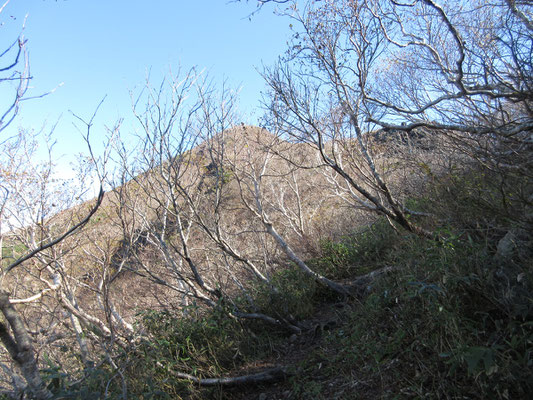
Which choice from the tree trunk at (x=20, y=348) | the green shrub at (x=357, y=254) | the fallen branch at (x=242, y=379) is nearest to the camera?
the tree trunk at (x=20, y=348)

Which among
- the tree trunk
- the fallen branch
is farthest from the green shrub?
the tree trunk

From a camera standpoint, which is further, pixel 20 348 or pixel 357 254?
pixel 357 254

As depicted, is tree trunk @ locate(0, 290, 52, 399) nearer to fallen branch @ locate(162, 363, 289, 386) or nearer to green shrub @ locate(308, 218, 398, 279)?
fallen branch @ locate(162, 363, 289, 386)

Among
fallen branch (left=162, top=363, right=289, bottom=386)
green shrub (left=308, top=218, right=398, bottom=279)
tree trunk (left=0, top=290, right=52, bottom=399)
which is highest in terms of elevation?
tree trunk (left=0, top=290, right=52, bottom=399)

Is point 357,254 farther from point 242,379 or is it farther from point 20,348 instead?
point 20,348

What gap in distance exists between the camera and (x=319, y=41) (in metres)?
5.20

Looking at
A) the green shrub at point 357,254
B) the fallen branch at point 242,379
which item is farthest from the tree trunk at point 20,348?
the green shrub at point 357,254

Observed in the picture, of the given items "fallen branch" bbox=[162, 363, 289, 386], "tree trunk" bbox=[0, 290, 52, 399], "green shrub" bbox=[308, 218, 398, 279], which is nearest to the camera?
"tree trunk" bbox=[0, 290, 52, 399]

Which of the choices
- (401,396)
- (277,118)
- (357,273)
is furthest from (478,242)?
(277,118)

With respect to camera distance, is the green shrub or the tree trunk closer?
the tree trunk

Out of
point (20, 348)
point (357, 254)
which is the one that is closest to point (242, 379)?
point (20, 348)

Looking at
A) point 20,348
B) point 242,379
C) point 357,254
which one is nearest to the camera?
point 20,348

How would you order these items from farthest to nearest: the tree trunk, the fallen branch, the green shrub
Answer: the green shrub
the fallen branch
the tree trunk

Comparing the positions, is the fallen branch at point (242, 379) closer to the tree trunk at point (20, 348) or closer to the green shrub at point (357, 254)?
the tree trunk at point (20, 348)
